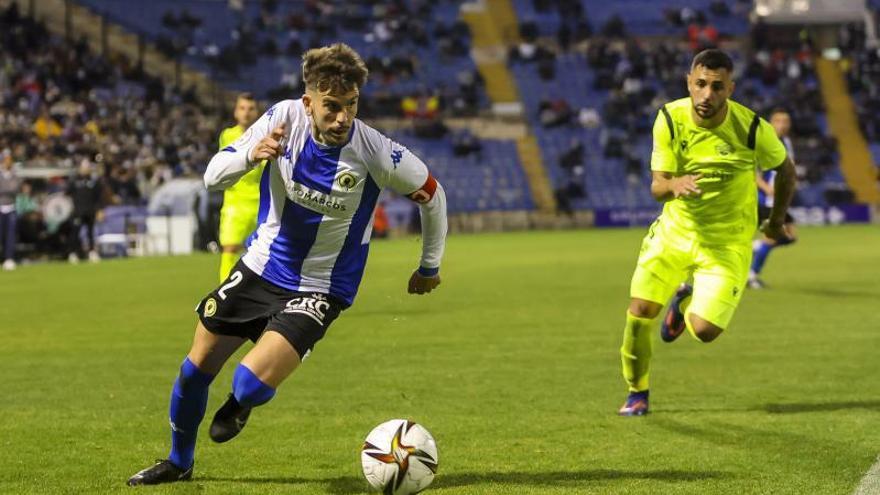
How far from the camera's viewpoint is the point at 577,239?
121 ft

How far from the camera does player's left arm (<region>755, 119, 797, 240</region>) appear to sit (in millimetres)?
8883

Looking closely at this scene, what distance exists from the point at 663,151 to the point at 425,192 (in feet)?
8.59

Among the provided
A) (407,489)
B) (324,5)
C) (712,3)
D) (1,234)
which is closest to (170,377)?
(407,489)

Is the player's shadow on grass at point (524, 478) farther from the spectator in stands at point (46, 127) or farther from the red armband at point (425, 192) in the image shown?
the spectator in stands at point (46, 127)

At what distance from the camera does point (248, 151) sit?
20.9 feet

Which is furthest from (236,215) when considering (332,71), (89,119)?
(89,119)

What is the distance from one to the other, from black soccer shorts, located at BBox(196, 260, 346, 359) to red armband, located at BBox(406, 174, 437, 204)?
2.24 ft

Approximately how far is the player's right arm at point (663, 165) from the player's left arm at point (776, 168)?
46cm

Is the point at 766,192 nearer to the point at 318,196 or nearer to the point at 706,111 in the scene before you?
the point at 706,111

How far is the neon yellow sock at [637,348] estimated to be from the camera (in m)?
9.05

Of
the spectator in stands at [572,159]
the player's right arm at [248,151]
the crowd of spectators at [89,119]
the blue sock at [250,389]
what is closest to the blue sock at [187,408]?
the blue sock at [250,389]

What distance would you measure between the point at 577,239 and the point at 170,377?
26425 millimetres

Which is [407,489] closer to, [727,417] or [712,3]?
[727,417]

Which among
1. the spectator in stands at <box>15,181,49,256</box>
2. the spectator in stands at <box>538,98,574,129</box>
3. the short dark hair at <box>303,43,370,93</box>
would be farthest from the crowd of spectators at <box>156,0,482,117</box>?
the short dark hair at <box>303,43,370,93</box>
